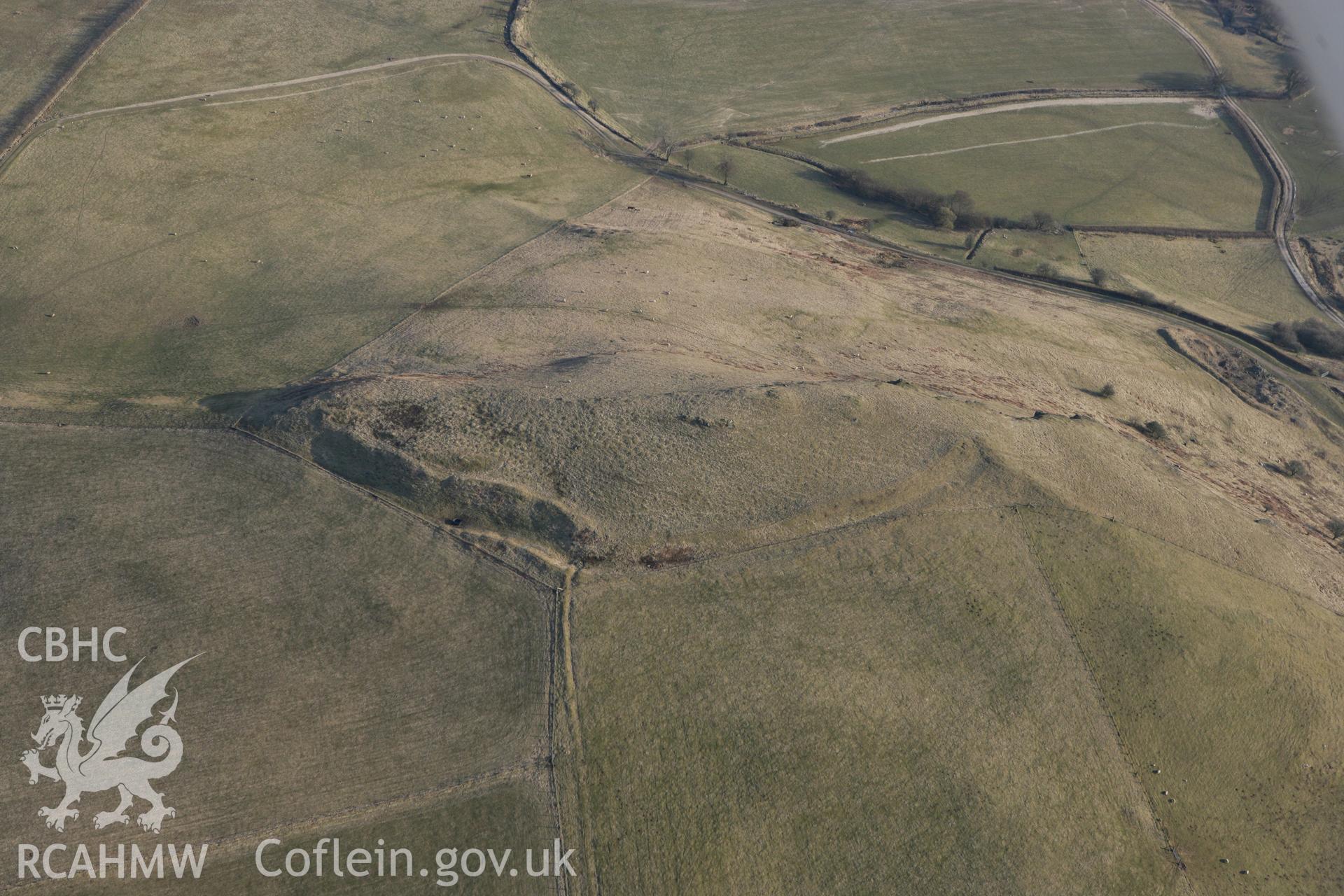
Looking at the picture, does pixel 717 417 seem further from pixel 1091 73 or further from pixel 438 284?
pixel 1091 73

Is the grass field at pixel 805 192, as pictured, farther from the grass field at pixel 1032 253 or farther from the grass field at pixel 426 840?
the grass field at pixel 426 840

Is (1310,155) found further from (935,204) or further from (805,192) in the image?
(805,192)

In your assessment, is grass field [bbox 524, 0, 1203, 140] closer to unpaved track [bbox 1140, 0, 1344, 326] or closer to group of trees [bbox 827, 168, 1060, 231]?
unpaved track [bbox 1140, 0, 1344, 326]

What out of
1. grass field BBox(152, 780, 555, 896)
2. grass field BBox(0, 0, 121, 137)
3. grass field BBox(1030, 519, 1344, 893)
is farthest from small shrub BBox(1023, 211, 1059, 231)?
grass field BBox(0, 0, 121, 137)

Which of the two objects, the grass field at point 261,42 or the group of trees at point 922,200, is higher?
the grass field at point 261,42

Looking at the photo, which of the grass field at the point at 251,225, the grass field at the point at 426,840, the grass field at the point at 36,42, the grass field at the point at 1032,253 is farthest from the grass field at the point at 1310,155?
the grass field at the point at 36,42

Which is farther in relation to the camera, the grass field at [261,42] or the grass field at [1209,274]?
the grass field at [1209,274]

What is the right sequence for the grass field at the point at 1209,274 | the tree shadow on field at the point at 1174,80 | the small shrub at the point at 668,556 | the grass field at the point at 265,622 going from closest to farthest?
1. the grass field at the point at 265,622
2. the small shrub at the point at 668,556
3. the grass field at the point at 1209,274
4. the tree shadow on field at the point at 1174,80
